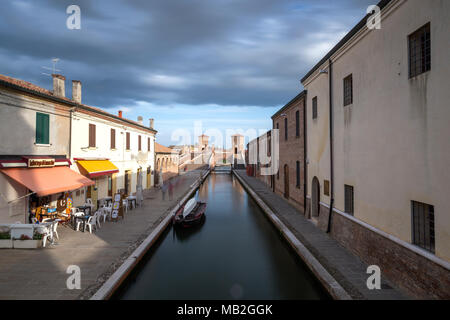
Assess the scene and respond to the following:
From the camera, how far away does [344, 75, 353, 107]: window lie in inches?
376

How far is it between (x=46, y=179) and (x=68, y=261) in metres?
4.04

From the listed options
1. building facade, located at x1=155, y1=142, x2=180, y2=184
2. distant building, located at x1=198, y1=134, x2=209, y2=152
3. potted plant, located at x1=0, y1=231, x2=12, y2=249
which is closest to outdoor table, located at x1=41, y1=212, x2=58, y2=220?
potted plant, located at x1=0, y1=231, x2=12, y2=249

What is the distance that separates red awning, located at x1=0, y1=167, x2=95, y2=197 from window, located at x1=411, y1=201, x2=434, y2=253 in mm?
11418

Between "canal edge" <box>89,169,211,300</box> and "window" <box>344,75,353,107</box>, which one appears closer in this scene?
"canal edge" <box>89,169,211,300</box>

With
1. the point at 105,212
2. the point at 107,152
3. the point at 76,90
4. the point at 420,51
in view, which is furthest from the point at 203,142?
the point at 420,51

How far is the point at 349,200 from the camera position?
392 inches

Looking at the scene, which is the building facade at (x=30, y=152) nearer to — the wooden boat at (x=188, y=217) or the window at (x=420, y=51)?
the wooden boat at (x=188, y=217)

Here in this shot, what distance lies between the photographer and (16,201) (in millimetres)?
10328

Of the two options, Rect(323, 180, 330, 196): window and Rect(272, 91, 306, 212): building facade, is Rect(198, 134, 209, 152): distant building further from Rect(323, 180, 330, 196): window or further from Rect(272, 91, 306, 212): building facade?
Rect(323, 180, 330, 196): window

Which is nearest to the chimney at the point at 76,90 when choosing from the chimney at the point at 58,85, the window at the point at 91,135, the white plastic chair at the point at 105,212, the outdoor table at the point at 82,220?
the chimney at the point at 58,85

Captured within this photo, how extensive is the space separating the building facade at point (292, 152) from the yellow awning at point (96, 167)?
11.4 meters

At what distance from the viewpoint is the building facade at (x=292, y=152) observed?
52.5ft
